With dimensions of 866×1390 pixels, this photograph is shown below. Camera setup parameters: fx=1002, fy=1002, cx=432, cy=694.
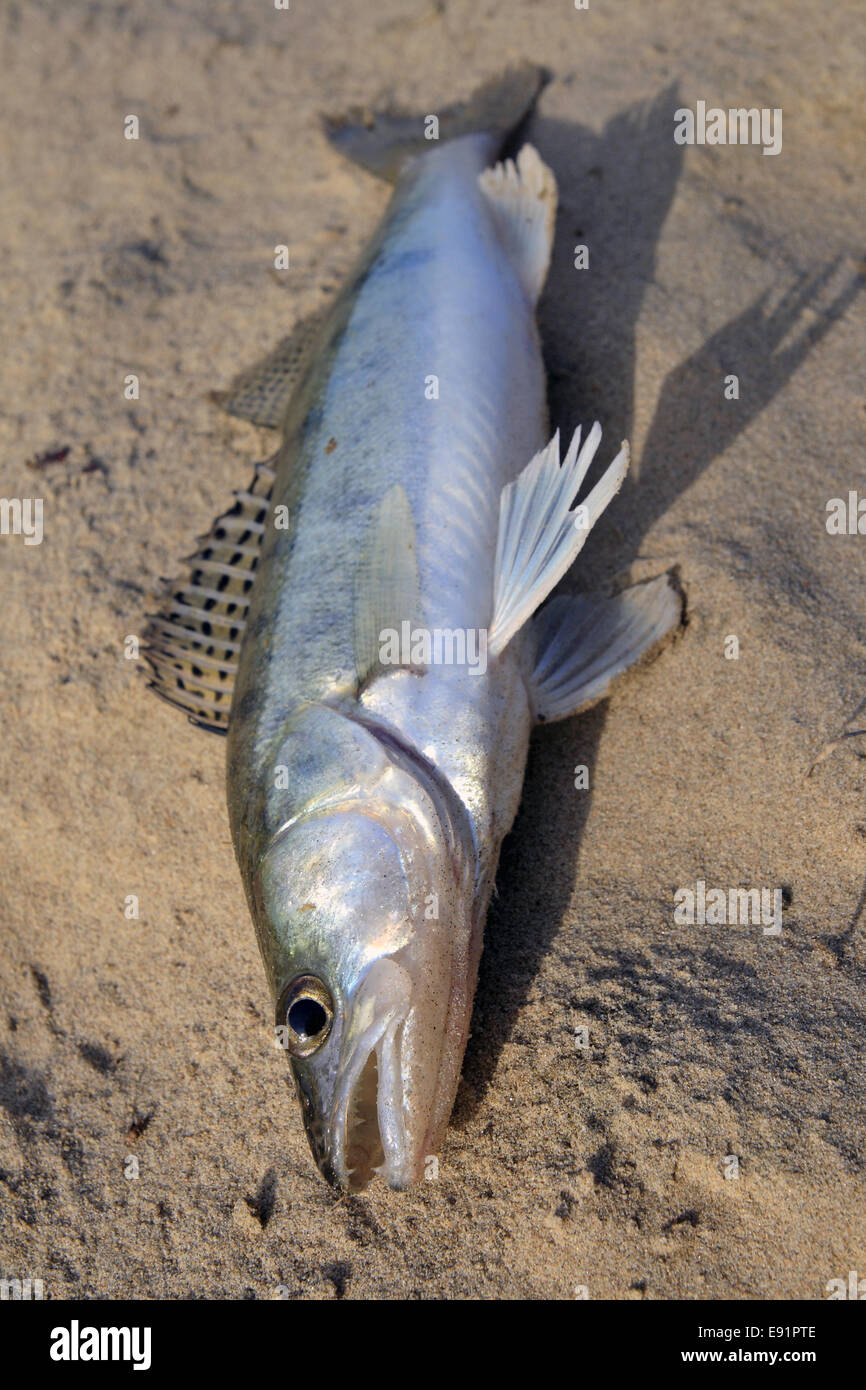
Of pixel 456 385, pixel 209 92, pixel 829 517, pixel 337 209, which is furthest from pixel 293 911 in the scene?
pixel 209 92

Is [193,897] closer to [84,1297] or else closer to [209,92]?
[84,1297]

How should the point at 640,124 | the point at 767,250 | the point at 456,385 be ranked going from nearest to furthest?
the point at 456,385, the point at 767,250, the point at 640,124

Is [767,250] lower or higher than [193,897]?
higher
